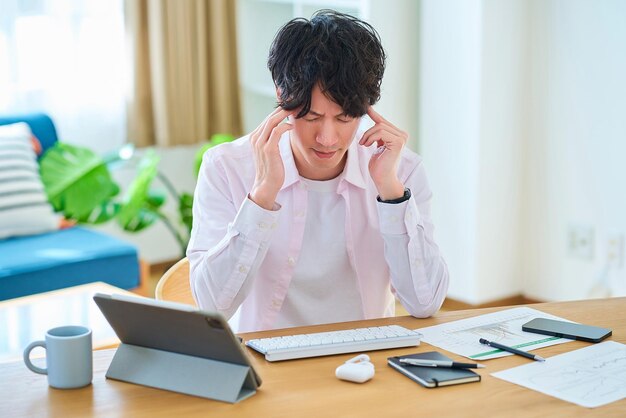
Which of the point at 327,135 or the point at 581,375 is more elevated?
the point at 327,135

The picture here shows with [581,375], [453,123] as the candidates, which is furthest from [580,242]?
[581,375]

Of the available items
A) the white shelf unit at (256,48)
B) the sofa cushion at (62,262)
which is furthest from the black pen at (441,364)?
the white shelf unit at (256,48)

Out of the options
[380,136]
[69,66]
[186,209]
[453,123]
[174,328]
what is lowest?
[186,209]

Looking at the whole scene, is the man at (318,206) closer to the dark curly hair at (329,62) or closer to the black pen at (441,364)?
the dark curly hair at (329,62)

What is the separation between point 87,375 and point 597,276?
2.55 m

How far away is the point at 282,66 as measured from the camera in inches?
69.8

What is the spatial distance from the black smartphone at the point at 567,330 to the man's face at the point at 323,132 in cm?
47

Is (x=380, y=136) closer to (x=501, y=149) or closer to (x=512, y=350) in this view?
(x=512, y=350)

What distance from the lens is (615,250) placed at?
3.47m

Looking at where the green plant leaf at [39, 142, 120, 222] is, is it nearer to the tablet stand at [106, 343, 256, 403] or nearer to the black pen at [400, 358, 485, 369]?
the tablet stand at [106, 343, 256, 403]

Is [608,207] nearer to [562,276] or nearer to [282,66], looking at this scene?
[562,276]

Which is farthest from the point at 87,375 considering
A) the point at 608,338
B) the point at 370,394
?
the point at 608,338

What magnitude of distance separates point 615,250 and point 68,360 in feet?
8.34

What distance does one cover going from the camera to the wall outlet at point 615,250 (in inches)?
136
